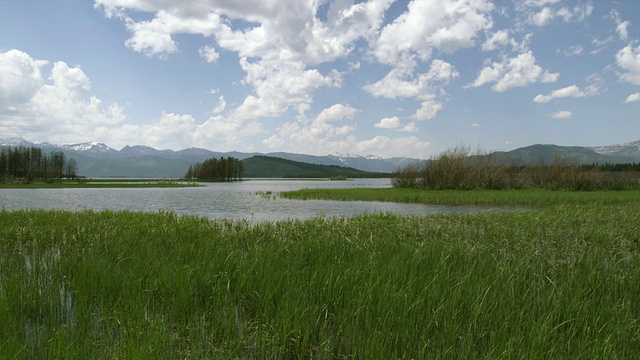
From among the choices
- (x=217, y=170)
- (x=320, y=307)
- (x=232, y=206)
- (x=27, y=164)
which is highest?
(x=27, y=164)

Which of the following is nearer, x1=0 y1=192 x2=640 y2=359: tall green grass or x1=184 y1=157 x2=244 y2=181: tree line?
x1=0 y1=192 x2=640 y2=359: tall green grass

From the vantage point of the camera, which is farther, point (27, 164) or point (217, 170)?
point (217, 170)

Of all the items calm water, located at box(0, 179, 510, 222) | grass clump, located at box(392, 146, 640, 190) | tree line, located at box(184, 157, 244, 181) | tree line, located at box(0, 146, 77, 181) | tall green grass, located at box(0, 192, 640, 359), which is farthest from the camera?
tree line, located at box(184, 157, 244, 181)

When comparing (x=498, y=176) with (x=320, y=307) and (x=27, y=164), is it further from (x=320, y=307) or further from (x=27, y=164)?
(x=27, y=164)

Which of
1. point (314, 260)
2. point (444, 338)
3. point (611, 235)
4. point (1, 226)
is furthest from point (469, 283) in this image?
point (1, 226)

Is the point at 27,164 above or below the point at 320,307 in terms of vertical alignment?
above

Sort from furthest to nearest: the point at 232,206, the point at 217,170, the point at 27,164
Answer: the point at 217,170 → the point at 27,164 → the point at 232,206

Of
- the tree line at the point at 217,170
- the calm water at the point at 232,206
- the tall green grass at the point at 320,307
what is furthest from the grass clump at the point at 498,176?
the tree line at the point at 217,170

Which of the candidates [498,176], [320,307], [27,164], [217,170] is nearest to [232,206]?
[320,307]

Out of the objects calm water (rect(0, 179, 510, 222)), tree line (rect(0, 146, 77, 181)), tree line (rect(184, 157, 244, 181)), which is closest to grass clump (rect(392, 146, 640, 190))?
calm water (rect(0, 179, 510, 222))

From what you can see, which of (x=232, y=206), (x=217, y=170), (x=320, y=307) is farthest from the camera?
(x=217, y=170)

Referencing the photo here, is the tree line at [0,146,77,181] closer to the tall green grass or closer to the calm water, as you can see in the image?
the calm water

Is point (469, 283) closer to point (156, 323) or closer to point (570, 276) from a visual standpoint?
point (570, 276)

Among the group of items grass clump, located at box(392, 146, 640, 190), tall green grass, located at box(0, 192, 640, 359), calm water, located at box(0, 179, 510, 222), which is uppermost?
grass clump, located at box(392, 146, 640, 190)
